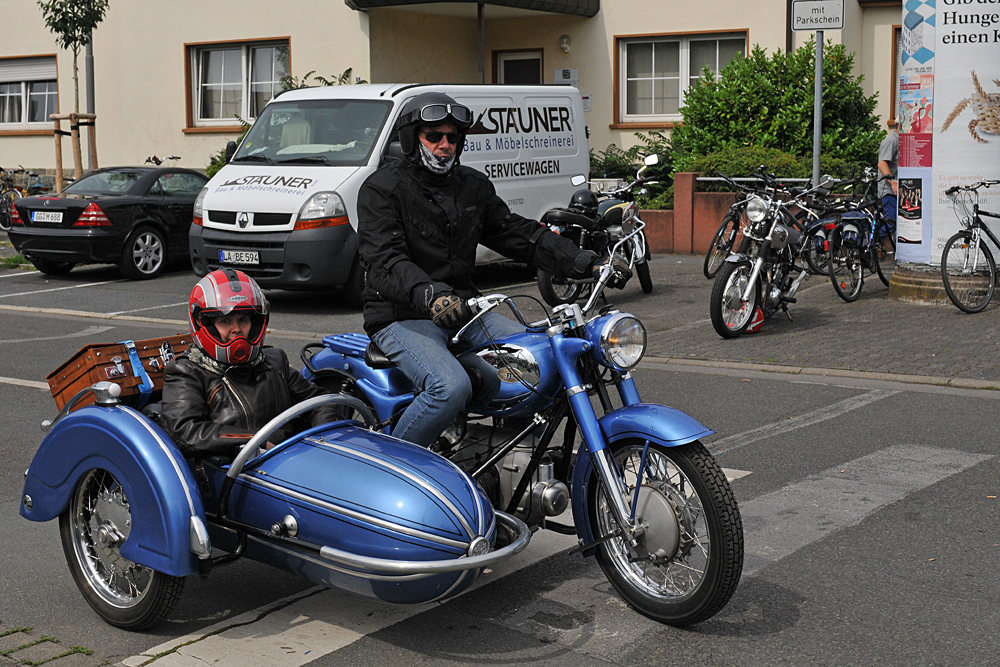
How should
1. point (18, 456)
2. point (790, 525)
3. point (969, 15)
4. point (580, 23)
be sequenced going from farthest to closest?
point (580, 23) < point (969, 15) < point (18, 456) < point (790, 525)

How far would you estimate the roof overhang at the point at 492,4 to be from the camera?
808 inches

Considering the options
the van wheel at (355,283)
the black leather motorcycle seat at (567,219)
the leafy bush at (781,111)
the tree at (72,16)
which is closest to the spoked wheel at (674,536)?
the black leather motorcycle seat at (567,219)

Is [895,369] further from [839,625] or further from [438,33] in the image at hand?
[438,33]

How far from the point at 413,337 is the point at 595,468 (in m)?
0.91

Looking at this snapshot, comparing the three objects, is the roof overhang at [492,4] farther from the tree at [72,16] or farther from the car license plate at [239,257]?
the car license plate at [239,257]

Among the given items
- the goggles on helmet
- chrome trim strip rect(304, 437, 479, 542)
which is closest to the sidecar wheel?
chrome trim strip rect(304, 437, 479, 542)

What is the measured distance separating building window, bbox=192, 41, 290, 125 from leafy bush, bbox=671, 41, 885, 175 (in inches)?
346

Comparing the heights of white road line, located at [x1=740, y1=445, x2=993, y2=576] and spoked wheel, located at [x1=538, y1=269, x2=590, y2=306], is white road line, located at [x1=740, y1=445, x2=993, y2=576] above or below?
below

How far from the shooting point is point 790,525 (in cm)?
531

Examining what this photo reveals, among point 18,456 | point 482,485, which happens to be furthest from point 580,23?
point 482,485

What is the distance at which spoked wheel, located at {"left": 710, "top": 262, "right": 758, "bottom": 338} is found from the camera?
1006cm

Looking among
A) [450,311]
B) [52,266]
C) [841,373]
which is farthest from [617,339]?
[52,266]

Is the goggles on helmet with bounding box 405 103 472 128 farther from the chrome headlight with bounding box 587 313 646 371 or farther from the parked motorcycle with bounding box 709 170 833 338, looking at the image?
the parked motorcycle with bounding box 709 170 833 338

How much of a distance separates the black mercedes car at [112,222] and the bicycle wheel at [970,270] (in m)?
10.0
